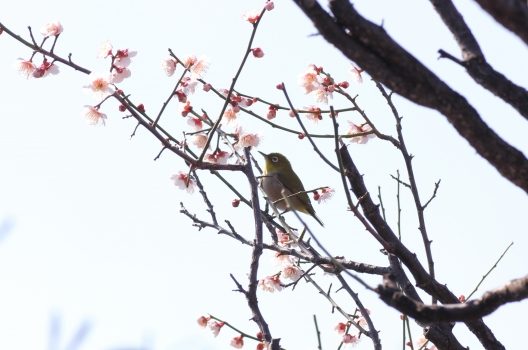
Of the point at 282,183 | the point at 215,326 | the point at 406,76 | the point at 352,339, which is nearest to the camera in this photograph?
the point at 406,76

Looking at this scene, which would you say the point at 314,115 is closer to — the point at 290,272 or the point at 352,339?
the point at 290,272

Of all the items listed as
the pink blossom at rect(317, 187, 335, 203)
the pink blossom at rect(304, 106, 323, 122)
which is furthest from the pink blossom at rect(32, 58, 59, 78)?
the pink blossom at rect(317, 187, 335, 203)

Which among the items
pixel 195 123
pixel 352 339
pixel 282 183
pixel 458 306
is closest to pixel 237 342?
pixel 352 339

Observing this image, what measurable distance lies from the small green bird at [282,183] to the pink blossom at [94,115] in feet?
12.7

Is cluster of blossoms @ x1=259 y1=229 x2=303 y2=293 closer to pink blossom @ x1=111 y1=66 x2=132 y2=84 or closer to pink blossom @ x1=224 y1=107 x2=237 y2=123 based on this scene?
pink blossom @ x1=224 y1=107 x2=237 y2=123

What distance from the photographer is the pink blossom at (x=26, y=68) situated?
531 cm

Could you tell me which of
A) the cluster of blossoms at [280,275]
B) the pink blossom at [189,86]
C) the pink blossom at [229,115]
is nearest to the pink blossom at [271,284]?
the cluster of blossoms at [280,275]

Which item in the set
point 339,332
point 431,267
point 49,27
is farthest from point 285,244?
point 49,27

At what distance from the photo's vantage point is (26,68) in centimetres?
532

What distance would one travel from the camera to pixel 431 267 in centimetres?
431

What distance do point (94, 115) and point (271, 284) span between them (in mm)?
1856

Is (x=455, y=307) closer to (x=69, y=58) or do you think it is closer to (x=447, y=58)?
(x=447, y=58)

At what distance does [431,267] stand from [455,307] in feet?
6.14

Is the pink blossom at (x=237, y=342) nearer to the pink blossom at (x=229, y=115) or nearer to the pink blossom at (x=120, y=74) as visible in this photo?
the pink blossom at (x=229, y=115)
